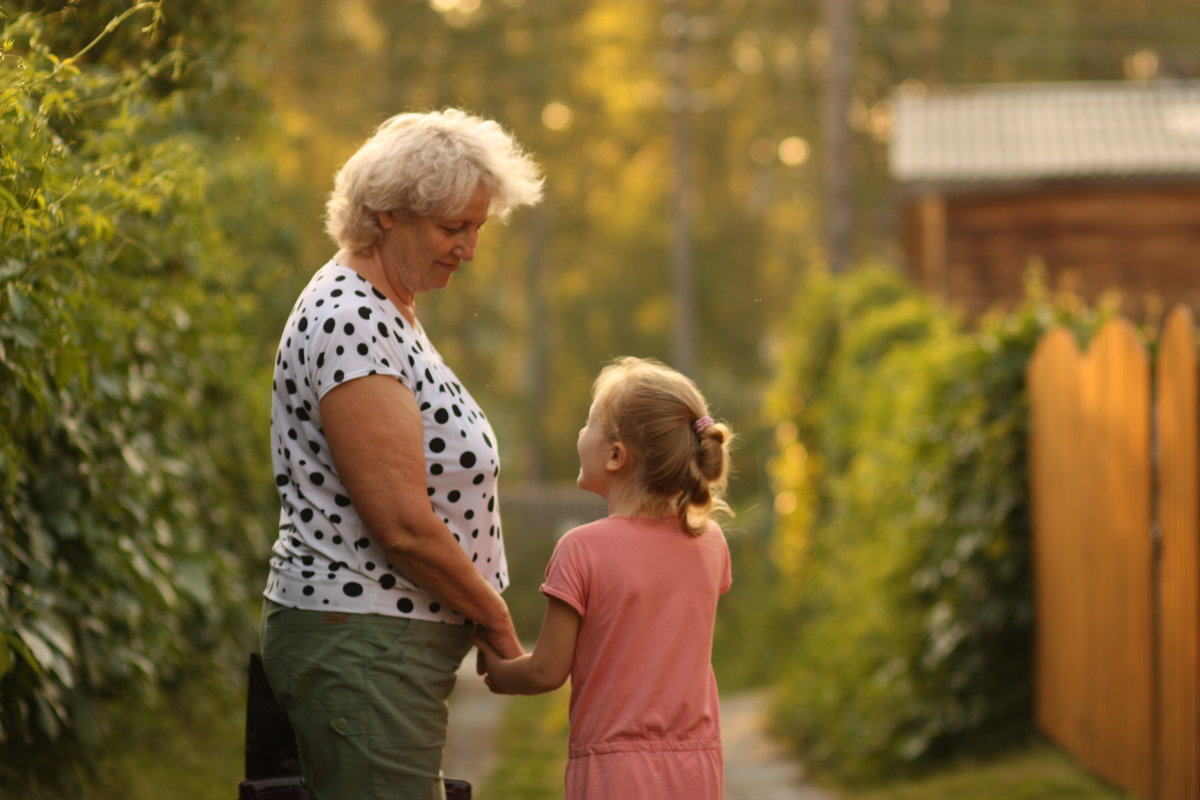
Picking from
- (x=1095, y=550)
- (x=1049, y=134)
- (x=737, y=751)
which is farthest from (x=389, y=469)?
(x=1049, y=134)

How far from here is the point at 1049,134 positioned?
1875cm

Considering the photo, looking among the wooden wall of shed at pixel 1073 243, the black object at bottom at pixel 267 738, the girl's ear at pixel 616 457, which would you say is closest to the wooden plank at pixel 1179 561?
the girl's ear at pixel 616 457

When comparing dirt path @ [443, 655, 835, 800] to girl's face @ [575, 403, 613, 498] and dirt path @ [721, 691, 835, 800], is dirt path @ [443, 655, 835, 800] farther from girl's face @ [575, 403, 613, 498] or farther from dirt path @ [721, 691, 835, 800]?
girl's face @ [575, 403, 613, 498]

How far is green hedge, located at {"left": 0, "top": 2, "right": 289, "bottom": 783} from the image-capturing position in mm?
3168

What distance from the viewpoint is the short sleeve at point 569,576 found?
279 centimetres

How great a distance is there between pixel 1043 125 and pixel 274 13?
1532 cm

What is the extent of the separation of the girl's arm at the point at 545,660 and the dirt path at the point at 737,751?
7.31 ft

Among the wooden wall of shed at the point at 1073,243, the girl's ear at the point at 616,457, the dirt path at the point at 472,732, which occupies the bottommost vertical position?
the dirt path at the point at 472,732

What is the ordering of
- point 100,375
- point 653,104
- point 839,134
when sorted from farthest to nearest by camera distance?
point 653,104 → point 839,134 → point 100,375

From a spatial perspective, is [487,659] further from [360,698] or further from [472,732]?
[472,732]

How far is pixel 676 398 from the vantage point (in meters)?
2.86

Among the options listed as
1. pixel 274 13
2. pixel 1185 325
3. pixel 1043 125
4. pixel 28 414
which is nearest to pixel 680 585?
pixel 28 414

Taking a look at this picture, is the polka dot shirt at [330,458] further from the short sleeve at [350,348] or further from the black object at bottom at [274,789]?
the black object at bottom at [274,789]

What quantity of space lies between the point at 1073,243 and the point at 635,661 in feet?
50.1
